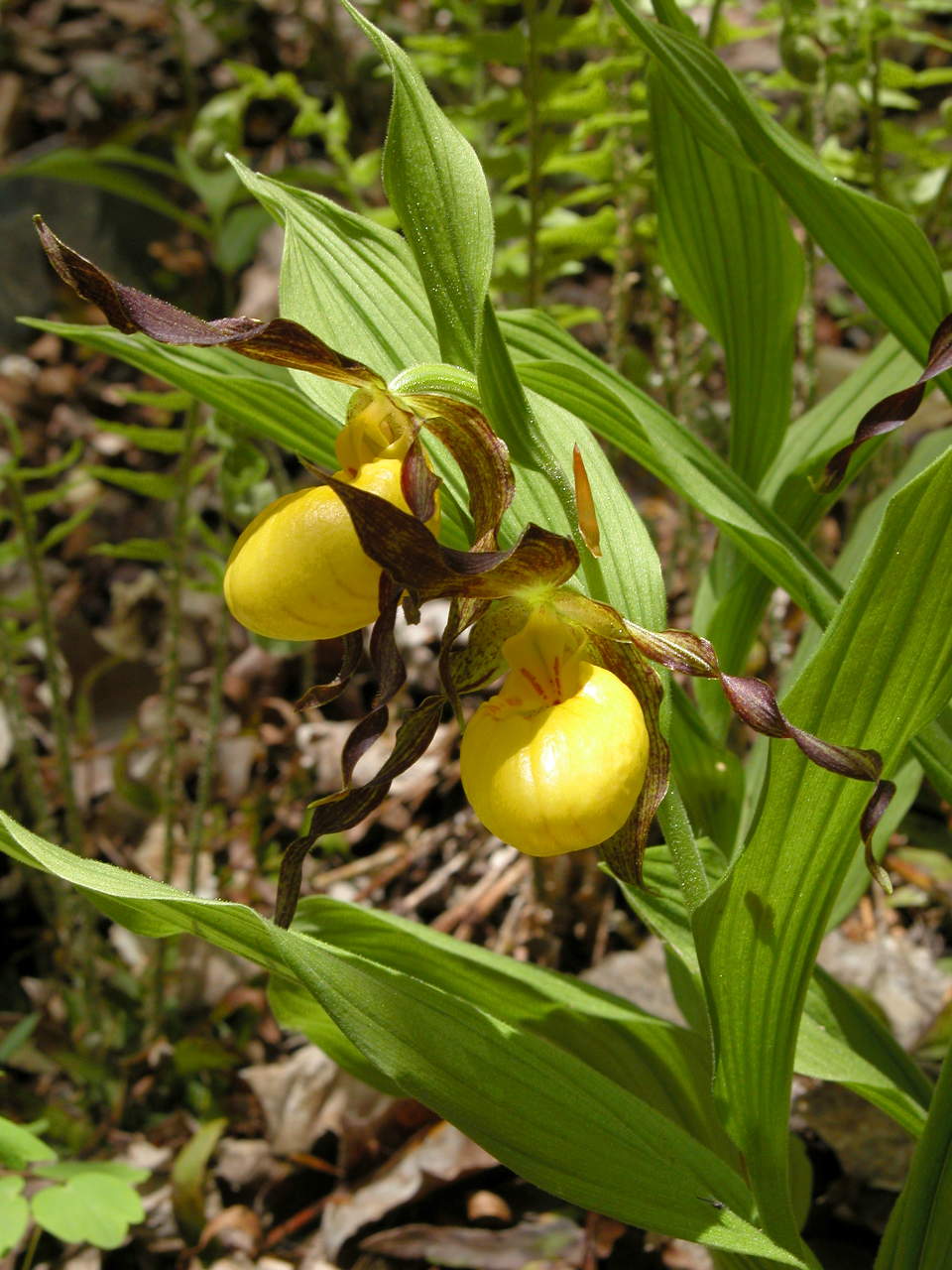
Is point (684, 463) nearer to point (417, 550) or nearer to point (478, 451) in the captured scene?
point (478, 451)

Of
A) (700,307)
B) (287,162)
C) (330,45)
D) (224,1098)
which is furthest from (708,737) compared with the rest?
(287,162)

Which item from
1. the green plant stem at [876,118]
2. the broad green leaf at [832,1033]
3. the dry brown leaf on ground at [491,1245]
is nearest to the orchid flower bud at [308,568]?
Answer: the broad green leaf at [832,1033]

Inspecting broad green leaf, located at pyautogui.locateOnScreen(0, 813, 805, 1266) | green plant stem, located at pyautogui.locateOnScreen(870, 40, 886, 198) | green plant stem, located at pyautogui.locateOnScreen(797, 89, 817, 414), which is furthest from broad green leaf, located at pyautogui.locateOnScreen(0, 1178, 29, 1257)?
green plant stem, located at pyautogui.locateOnScreen(870, 40, 886, 198)

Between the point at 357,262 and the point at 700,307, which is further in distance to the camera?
the point at 700,307

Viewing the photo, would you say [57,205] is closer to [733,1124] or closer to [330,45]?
[330,45]

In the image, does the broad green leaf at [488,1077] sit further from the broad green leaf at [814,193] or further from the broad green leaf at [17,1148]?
the broad green leaf at [814,193]

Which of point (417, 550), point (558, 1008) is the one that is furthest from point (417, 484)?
point (558, 1008)

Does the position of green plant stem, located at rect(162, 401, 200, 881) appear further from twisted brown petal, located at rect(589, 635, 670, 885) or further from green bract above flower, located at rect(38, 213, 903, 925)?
twisted brown petal, located at rect(589, 635, 670, 885)
